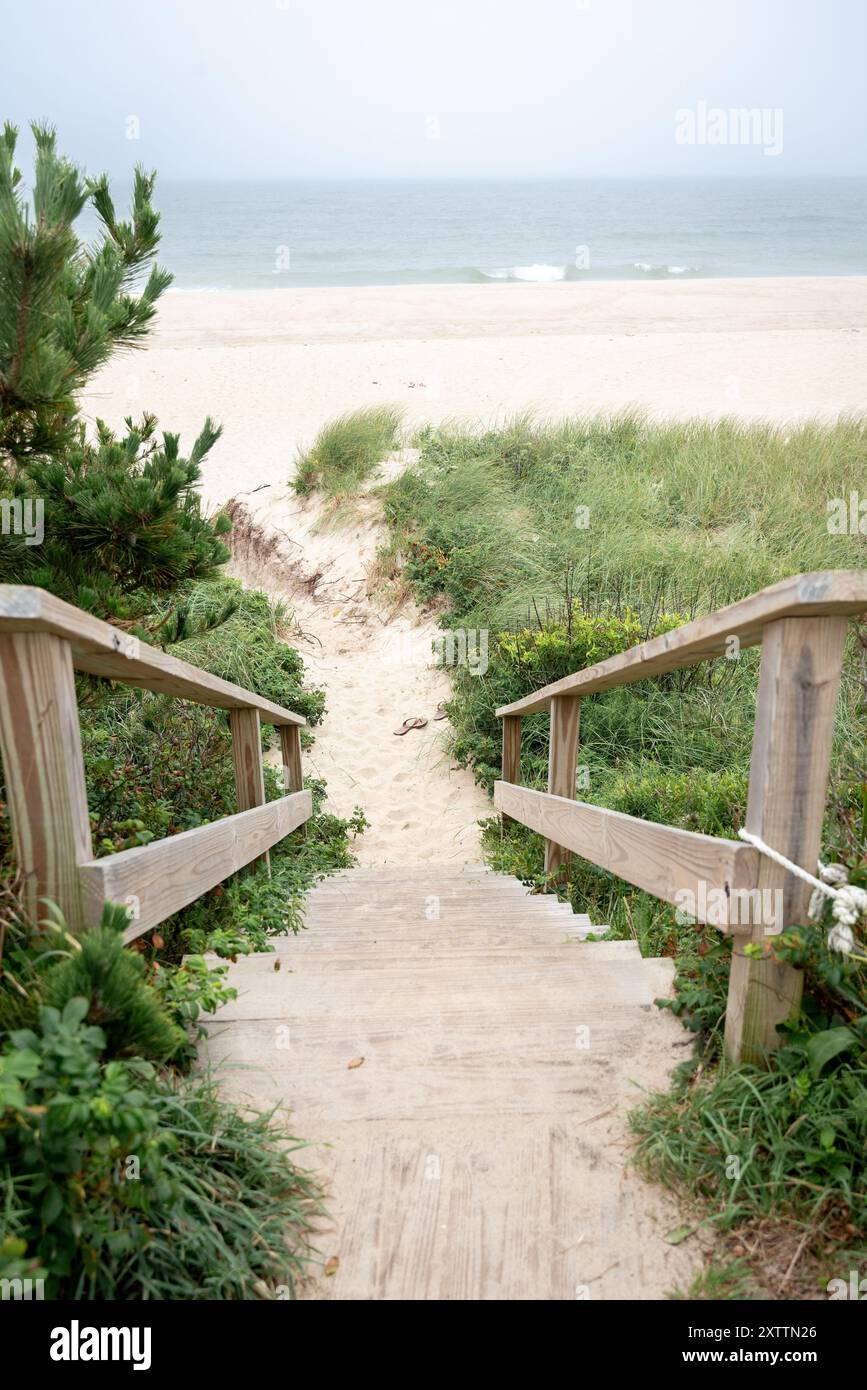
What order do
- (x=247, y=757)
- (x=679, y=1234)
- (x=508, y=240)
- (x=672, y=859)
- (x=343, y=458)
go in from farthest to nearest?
(x=508, y=240), (x=343, y=458), (x=247, y=757), (x=672, y=859), (x=679, y=1234)

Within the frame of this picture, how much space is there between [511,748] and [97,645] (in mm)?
4025

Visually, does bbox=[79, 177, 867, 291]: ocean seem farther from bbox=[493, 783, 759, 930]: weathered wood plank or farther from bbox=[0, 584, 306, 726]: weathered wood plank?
bbox=[0, 584, 306, 726]: weathered wood plank

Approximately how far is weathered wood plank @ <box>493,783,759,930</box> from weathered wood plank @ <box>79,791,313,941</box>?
118 centimetres

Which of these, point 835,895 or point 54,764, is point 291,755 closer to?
point 54,764

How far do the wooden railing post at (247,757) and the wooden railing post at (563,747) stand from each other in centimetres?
137

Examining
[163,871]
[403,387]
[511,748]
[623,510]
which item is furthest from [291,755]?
[403,387]

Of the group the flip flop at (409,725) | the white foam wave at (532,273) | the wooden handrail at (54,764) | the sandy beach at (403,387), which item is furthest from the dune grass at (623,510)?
the white foam wave at (532,273)

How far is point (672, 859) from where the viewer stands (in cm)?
223

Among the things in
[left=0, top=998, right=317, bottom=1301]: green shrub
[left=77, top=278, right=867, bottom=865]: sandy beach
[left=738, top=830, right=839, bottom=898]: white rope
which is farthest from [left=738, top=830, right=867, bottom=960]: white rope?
[left=77, top=278, right=867, bottom=865]: sandy beach

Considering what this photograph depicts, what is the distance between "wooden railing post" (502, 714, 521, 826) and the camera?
5.67m

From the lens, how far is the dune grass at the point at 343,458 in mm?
10547

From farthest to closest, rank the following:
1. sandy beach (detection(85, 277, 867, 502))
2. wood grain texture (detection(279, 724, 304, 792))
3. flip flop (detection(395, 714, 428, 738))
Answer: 1. sandy beach (detection(85, 277, 867, 502))
2. flip flop (detection(395, 714, 428, 738))
3. wood grain texture (detection(279, 724, 304, 792))

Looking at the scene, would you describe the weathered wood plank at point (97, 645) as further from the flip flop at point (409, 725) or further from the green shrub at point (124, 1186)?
the flip flop at point (409, 725)

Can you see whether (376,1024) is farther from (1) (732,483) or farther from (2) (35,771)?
(1) (732,483)
